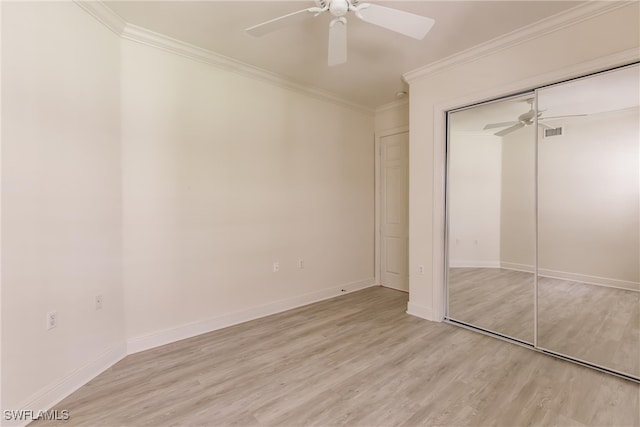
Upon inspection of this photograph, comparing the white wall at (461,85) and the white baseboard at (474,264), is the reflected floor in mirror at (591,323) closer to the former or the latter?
the white baseboard at (474,264)

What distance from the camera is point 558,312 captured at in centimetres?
241

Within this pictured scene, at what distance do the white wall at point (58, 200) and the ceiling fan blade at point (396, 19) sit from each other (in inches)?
77.0

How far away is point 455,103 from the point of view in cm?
290

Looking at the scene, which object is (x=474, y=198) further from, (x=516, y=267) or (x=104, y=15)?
(x=104, y=15)

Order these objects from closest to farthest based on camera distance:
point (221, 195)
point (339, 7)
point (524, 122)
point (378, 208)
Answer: point (339, 7), point (524, 122), point (221, 195), point (378, 208)

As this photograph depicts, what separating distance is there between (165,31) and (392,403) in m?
3.35

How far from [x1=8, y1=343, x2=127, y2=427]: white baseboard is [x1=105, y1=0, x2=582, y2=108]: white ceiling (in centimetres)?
265

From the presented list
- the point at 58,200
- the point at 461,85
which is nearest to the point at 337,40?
the point at 461,85

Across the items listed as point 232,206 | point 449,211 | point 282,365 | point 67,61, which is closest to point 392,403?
point 282,365

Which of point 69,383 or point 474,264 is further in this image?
point 474,264

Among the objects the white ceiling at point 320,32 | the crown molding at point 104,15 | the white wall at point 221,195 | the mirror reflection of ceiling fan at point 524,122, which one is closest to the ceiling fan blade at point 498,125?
the mirror reflection of ceiling fan at point 524,122

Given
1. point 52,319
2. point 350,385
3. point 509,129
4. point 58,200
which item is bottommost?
point 350,385

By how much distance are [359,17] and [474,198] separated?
2107 millimetres

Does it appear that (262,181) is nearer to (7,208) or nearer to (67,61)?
(67,61)
